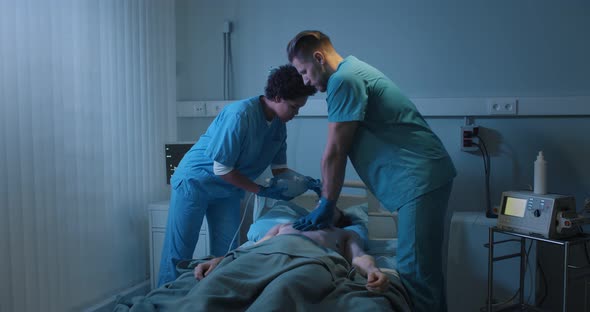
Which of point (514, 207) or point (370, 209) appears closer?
point (514, 207)

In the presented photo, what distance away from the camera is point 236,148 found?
2078 millimetres

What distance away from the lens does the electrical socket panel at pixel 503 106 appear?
8.02ft

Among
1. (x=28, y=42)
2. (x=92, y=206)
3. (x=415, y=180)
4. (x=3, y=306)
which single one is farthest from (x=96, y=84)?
(x=415, y=180)

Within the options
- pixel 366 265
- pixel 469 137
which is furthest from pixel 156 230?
pixel 469 137

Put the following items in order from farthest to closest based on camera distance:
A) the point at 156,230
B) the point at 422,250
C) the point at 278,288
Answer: the point at 156,230 < the point at 422,250 < the point at 278,288

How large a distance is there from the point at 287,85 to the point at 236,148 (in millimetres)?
344

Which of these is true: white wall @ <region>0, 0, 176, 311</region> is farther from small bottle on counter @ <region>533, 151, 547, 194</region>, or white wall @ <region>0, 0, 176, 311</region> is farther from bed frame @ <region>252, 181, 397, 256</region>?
small bottle on counter @ <region>533, 151, 547, 194</region>

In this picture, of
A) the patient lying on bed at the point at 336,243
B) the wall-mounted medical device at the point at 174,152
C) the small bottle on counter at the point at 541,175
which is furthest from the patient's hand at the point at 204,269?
the small bottle on counter at the point at 541,175

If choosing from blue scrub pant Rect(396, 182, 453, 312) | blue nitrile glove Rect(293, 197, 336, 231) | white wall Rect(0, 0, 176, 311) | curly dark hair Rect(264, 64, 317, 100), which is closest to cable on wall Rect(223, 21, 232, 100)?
white wall Rect(0, 0, 176, 311)

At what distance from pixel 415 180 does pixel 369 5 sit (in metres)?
1.36

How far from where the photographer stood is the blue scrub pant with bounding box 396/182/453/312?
1661 millimetres

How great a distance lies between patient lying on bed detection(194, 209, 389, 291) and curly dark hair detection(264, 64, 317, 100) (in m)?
0.53

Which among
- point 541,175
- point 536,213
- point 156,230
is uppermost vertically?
point 541,175

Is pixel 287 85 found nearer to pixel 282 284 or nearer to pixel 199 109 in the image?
pixel 282 284
